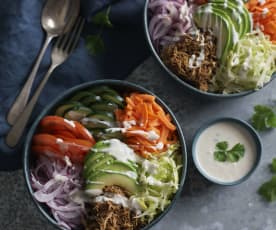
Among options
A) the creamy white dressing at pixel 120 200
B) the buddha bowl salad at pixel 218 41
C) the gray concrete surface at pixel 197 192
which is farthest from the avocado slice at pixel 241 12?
the creamy white dressing at pixel 120 200

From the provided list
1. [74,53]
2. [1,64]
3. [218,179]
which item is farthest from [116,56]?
[218,179]

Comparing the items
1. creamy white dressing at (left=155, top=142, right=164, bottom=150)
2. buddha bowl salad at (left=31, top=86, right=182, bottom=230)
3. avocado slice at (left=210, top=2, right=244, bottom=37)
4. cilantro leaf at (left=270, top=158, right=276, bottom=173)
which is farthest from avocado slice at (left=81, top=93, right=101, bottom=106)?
cilantro leaf at (left=270, top=158, right=276, bottom=173)

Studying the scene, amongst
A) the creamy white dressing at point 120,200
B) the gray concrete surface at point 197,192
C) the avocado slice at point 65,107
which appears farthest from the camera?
the gray concrete surface at point 197,192

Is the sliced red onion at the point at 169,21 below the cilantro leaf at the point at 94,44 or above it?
above

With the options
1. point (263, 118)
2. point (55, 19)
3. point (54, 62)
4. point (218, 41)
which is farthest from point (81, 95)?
point (263, 118)

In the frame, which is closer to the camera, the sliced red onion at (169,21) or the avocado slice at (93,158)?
the avocado slice at (93,158)

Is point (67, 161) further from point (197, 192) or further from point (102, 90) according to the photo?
point (197, 192)

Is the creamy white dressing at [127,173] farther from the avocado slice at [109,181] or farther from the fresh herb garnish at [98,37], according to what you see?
the fresh herb garnish at [98,37]
